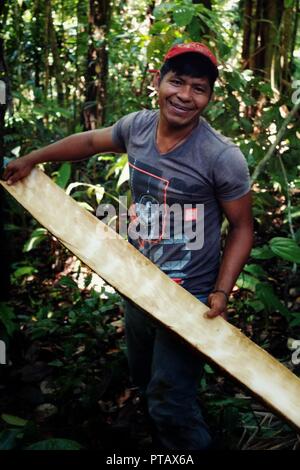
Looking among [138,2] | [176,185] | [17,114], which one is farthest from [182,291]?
[138,2]

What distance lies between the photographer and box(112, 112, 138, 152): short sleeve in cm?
213

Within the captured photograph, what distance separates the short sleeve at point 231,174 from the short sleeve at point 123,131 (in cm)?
48

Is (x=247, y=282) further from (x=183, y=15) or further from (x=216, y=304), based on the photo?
(x=183, y=15)

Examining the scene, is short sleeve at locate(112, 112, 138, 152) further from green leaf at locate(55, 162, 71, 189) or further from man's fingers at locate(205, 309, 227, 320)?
green leaf at locate(55, 162, 71, 189)

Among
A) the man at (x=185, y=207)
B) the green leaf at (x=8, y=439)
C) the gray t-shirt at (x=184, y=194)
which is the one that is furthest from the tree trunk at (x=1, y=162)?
the green leaf at (x=8, y=439)

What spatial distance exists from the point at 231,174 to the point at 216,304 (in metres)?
0.44

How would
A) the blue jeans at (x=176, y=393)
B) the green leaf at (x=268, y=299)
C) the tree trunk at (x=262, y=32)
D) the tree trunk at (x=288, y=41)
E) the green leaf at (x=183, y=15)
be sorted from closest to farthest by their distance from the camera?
1. the blue jeans at (x=176, y=393)
2. the green leaf at (x=268, y=299)
3. the green leaf at (x=183, y=15)
4. the tree trunk at (x=288, y=41)
5. the tree trunk at (x=262, y=32)

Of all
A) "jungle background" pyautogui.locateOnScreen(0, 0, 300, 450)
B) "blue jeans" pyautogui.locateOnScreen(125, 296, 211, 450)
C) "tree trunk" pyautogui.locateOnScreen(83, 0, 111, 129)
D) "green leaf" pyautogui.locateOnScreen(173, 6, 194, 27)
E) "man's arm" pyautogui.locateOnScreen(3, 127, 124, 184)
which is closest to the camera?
"blue jeans" pyautogui.locateOnScreen(125, 296, 211, 450)

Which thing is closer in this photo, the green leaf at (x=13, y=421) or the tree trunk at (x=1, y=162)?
the green leaf at (x=13, y=421)

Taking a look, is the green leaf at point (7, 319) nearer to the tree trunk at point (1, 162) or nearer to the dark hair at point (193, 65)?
the tree trunk at point (1, 162)

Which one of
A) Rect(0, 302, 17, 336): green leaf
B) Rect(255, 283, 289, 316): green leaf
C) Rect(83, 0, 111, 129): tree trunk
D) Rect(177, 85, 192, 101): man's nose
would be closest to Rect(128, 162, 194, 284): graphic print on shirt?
Rect(177, 85, 192, 101): man's nose

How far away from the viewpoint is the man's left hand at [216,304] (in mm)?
1825

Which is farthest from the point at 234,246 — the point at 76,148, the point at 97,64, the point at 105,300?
the point at 97,64

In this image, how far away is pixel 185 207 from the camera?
1.92 metres
